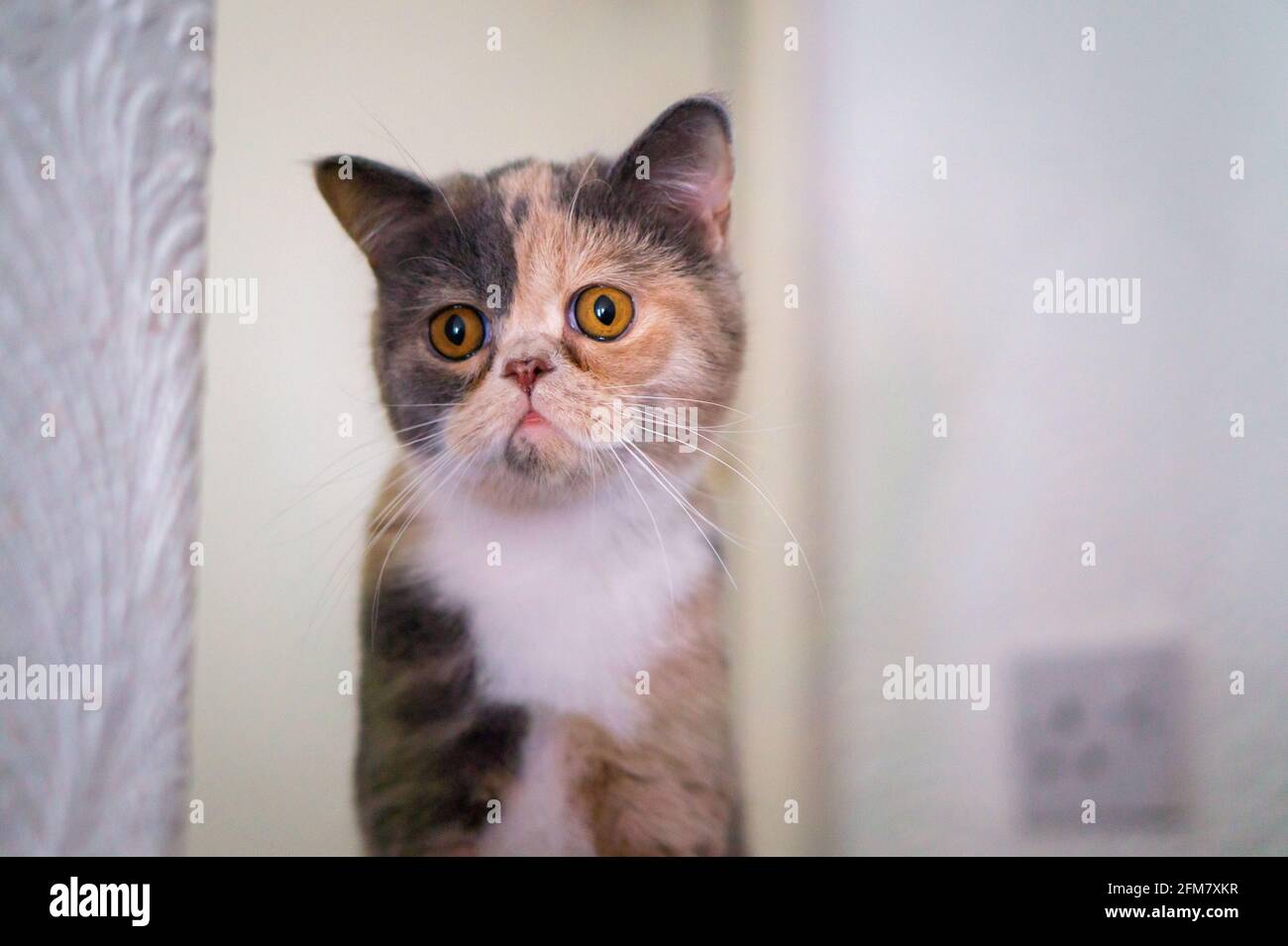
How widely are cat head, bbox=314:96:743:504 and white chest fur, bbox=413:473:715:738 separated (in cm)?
4

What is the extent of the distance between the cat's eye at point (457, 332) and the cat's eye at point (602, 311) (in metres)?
0.09

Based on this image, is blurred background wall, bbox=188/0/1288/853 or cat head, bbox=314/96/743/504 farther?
blurred background wall, bbox=188/0/1288/853

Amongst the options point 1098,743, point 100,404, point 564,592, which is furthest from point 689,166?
point 1098,743

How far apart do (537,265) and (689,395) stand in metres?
0.19

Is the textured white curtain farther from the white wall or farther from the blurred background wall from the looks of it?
the white wall

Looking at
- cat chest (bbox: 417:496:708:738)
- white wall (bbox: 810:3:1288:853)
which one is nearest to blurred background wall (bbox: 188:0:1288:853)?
white wall (bbox: 810:3:1288:853)

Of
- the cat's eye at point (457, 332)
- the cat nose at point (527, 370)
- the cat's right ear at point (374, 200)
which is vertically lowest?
the cat nose at point (527, 370)

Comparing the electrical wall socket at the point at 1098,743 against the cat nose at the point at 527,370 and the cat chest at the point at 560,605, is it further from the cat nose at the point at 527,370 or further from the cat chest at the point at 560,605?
the cat nose at the point at 527,370

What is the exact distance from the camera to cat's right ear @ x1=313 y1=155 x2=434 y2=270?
2.70 feet

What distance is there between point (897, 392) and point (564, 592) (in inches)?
16.3

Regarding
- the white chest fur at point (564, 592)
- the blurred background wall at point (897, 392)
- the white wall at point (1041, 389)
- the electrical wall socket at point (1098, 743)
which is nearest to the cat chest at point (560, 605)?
the white chest fur at point (564, 592)

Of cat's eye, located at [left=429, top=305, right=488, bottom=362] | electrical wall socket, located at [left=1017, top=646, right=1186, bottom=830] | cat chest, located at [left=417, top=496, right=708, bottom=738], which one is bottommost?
electrical wall socket, located at [left=1017, top=646, right=1186, bottom=830]

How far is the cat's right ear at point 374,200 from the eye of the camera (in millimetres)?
824

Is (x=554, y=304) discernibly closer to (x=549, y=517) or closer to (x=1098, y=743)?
(x=549, y=517)
